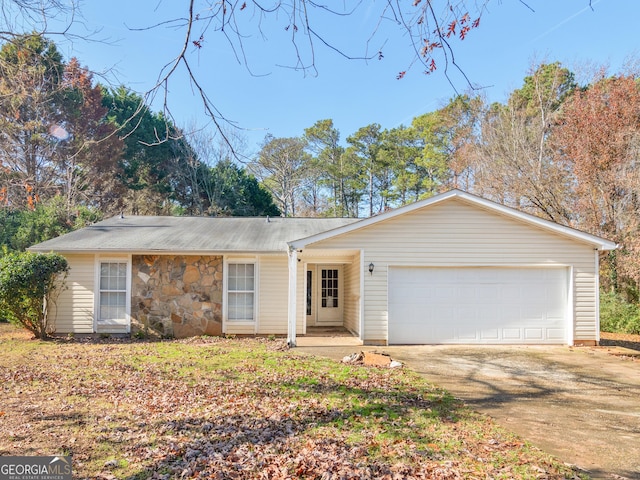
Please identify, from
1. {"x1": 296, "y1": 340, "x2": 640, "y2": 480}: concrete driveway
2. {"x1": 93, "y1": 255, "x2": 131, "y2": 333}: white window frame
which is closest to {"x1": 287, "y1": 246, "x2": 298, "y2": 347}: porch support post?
{"x1": 296, "y1": 340, "x2": 640, "y2": 480}: concrete driveway

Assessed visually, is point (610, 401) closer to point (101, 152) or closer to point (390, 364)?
point (390, 364)

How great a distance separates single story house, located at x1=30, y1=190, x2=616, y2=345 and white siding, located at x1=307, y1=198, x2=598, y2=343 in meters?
0.03

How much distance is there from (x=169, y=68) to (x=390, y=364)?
661 cm

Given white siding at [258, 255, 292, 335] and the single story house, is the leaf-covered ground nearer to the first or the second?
the single story house

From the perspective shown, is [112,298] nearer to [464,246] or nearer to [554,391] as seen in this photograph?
[464,246]

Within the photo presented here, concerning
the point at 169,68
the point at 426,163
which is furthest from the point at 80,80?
the point at 426,163

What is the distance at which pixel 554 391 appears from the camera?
21.5ft

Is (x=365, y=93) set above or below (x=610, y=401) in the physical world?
above

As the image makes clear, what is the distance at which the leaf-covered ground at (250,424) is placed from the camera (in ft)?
12.1

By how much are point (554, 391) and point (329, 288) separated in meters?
8.83

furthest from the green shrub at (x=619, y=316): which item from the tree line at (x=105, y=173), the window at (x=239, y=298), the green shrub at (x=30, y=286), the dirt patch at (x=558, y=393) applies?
the tree line at (x=105, y=173)

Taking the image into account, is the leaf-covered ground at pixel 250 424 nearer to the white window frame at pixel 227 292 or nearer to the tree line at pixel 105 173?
the white window frame at pixel 227 292

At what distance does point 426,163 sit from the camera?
27641mm

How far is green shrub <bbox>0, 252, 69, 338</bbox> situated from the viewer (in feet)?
34.3
